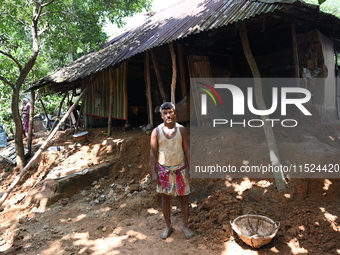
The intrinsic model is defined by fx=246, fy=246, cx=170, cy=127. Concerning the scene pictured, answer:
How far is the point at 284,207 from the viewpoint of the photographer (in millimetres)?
3693

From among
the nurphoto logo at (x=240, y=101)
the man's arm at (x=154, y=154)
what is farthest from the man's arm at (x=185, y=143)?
the nurphoto logo at (x=240, y=101)

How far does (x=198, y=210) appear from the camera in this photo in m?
3.93

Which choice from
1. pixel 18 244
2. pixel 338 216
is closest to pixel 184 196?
pixel 338 216

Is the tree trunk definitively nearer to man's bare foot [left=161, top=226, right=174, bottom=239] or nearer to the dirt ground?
the dirt ground

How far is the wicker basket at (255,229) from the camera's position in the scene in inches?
114

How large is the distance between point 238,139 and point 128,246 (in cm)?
308

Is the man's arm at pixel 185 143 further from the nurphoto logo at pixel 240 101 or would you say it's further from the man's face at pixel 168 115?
the nurphoto logo at pixel 240 101

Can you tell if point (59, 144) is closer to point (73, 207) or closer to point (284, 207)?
point (73, 207)

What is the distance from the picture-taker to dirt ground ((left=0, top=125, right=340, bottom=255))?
319cm

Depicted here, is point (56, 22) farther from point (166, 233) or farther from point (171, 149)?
point (166, 233)

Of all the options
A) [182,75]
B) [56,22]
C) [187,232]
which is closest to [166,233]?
[187,232]

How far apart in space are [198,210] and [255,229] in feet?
3.23

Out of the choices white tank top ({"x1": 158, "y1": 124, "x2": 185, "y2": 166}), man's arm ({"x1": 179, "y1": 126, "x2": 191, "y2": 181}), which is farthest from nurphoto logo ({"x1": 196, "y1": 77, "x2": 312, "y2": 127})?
white tank top ({"x1": 158, "y1": 124, "x2": 185, "y2": 166})

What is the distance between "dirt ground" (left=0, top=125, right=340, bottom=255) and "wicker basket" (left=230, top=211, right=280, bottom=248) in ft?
0.48
